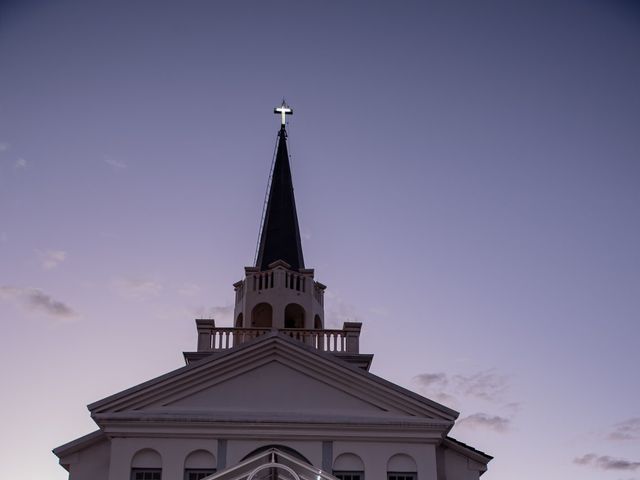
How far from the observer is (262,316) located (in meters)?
37.4

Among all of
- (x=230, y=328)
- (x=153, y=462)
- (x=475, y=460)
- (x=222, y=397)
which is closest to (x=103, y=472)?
(x=153, y=462)

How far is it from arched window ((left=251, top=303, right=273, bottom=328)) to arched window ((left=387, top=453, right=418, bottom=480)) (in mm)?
9447

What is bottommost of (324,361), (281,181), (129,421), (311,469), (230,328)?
(311,469)

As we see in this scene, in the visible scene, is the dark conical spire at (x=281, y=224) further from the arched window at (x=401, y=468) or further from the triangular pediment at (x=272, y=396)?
the arched window at (x=401, y=468)

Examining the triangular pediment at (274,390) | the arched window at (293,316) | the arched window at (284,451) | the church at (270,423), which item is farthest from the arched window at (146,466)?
the arched window at (293,316)

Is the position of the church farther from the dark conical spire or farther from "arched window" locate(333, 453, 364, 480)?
the dark conical spire

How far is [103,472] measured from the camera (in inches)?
1139

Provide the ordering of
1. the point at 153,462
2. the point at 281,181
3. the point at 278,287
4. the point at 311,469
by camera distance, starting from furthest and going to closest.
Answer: the point at 281,181, the point at 278,287, the point at 153,462, the point at 311,469

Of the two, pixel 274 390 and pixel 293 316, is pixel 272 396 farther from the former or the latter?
pixel 293 316

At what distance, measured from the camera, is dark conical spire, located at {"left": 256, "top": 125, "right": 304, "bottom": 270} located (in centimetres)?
3947

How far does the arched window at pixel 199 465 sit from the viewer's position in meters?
28.1

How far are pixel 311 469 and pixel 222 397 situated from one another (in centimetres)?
571

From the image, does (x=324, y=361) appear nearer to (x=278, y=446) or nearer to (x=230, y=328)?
(x=278, y=446)

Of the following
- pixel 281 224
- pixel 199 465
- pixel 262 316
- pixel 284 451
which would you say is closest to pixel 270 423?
pixel 284 451
